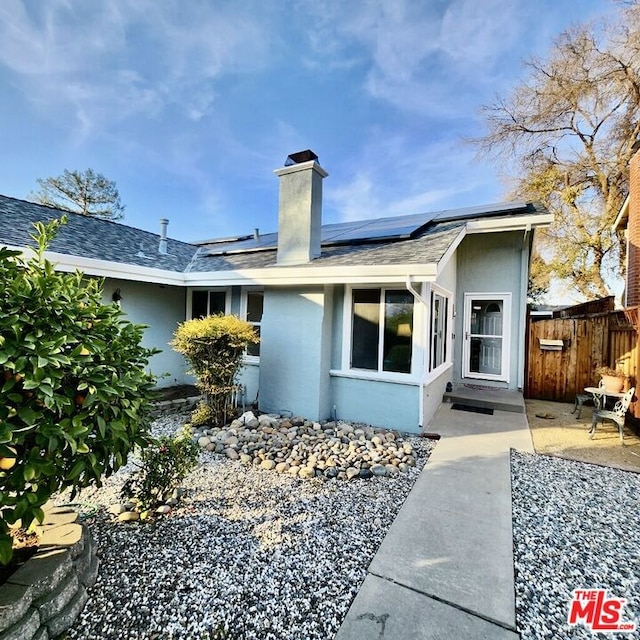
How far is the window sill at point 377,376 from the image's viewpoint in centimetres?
601

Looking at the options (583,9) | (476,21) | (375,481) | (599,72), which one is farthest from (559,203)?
(375,481)

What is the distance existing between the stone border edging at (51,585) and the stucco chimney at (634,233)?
34.0 feet

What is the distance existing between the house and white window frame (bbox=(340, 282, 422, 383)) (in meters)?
0.02

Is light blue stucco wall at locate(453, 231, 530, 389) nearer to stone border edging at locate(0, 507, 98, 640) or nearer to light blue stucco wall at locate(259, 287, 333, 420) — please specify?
light blue stucco wall at locate(259, 287, 333, 420)

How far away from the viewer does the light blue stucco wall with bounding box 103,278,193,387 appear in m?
8.20

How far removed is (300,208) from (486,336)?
5949 millimetres

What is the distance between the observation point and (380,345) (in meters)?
6.39

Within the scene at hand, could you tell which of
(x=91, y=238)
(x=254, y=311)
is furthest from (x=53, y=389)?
(x=91, y=238)

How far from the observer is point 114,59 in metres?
9.62

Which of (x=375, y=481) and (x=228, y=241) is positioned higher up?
(x=228, y=241)

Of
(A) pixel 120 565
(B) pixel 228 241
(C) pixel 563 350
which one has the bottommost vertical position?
(A) pixel 120 565

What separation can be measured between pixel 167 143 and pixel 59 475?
15.7 meters

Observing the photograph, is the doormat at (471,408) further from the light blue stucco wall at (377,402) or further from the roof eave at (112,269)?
the roof eave at (112,269)

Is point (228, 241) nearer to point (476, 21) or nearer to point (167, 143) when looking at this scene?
point (167, 143)
